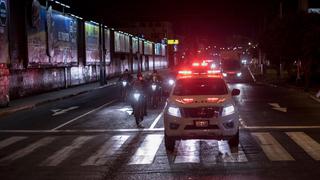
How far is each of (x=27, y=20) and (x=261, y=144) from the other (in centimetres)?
2473

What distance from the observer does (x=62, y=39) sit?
44625 mm

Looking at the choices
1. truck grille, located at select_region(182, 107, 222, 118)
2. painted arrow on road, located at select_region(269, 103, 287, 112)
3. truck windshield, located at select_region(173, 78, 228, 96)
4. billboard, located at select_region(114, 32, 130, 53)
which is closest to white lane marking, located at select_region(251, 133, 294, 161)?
truck grille, located at select_region(182, 107, 222, 118)

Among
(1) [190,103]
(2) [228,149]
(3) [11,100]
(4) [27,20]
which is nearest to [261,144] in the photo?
(2) [228,149]

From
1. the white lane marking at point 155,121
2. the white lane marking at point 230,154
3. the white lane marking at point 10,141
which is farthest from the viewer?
the white lane marking at point 155,121

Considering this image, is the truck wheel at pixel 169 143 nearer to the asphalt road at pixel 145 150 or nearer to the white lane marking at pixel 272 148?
the asphalt road at pixel 145 150

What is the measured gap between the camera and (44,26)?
39188 mm

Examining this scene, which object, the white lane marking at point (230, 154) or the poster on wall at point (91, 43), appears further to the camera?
the poster on wall at point (91, 43)

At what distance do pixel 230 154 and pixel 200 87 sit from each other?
2.30m

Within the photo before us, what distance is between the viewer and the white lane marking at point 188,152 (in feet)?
38.8

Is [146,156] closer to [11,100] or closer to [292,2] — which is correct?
[11,100]

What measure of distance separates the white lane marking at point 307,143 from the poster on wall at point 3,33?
19.1 m

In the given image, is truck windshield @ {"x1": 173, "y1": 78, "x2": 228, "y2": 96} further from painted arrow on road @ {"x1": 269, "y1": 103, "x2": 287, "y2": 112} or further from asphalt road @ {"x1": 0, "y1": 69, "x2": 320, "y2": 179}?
painted arrow on road @ {"x1": 269, "y1": 103, "x2": 287, "y2": 112}

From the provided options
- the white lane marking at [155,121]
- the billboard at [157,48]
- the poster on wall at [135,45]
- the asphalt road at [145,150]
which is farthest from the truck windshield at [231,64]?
the billboard at [157,48]

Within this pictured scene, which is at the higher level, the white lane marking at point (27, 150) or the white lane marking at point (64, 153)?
the white lane marking at point (64, 153)
